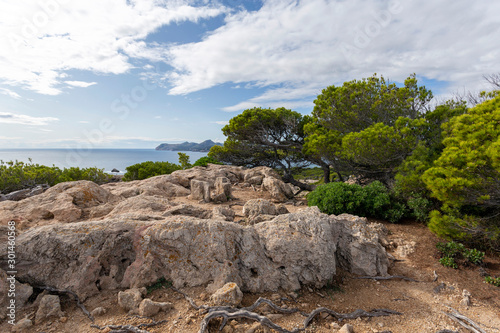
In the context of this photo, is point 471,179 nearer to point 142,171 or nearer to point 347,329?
point 347,329

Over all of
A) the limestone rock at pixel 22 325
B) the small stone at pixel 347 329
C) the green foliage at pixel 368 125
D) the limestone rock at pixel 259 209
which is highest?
the green foliage at pixel 368 125

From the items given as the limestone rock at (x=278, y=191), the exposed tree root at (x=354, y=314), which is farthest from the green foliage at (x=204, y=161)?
the exposed tree root at (x=354, y=314)

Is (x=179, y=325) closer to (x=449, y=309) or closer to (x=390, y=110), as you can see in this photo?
(x=449, y=309)

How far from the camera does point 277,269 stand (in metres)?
4.93

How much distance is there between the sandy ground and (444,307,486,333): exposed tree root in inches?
4.3

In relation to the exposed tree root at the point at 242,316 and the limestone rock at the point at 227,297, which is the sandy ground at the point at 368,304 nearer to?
the exposed tree root at the point at 242,316

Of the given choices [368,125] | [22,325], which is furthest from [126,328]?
[368,125]

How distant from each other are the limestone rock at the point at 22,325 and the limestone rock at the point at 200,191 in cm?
747

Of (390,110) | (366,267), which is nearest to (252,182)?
(390,110)

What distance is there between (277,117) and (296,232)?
16.8 meters

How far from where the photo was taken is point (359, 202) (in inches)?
385

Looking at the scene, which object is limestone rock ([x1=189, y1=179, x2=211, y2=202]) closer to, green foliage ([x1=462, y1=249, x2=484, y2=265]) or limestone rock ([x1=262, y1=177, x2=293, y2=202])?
limestone rock ([x1=262, y1=177, x2=293, y2=202])

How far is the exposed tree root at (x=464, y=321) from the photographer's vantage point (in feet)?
14.1

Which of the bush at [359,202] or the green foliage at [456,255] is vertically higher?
the bush at [359,202]
